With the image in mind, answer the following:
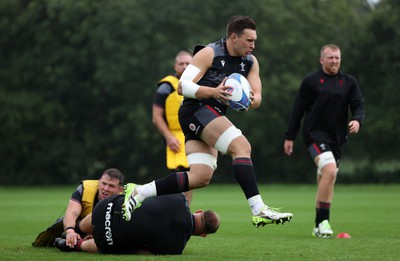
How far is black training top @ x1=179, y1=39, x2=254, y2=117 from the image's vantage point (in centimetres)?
858

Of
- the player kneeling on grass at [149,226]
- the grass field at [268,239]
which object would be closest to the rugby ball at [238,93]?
the player kneeling on grass at [149,226]

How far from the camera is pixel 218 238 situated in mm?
10914

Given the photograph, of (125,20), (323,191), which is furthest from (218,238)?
(125,20)

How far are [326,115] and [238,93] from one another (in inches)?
147

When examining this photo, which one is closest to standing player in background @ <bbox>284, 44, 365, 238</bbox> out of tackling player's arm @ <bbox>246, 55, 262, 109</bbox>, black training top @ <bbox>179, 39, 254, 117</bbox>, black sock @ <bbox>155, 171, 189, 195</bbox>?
tackling player's arm @ <bbox>246, 55, 262, 109</bbox>

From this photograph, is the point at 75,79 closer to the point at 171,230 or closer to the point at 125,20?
the point at 125,20

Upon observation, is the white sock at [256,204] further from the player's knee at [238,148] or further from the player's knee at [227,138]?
the player's knee at [227,138]

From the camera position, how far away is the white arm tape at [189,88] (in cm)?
833

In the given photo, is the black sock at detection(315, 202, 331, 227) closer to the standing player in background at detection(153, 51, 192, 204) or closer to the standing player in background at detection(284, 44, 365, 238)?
the standing player in background at detection(284, 44, 365, 238)

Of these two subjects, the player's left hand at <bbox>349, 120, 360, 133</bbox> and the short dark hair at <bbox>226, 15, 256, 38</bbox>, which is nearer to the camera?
the short dark hair at <bbox>226, 15, 256, 38</bbox>

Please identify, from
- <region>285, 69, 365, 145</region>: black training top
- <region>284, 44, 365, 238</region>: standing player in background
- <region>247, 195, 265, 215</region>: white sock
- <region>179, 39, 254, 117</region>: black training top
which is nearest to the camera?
<region>247, 195, 265, 215</region>: white sock

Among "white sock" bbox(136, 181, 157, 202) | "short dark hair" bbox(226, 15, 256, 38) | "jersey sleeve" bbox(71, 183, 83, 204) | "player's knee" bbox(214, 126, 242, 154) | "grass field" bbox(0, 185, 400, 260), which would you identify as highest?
"short dark hair" bbox(226, 15, 256, 38)

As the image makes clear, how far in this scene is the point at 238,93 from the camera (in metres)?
8.28

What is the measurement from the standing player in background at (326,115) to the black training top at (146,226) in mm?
3505
